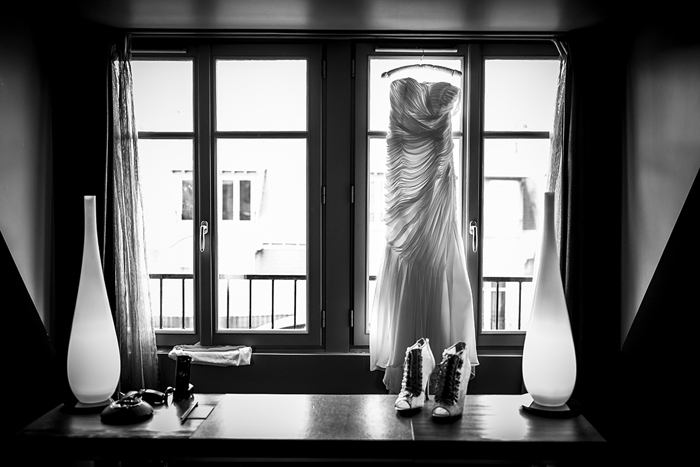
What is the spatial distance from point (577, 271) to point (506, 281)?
469 mm

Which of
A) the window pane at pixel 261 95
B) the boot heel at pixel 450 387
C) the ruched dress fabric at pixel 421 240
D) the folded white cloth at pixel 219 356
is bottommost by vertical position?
the folded white cloth at pixel 219 356

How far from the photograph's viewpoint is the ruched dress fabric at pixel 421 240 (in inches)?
112

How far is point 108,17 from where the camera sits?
8.94 feet

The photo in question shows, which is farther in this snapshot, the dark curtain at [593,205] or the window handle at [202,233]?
the window handle at [202,233]

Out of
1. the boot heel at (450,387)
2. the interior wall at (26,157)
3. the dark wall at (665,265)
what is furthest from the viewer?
the interior wall at (26,157)

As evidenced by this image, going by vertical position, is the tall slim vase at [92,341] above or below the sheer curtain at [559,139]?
below

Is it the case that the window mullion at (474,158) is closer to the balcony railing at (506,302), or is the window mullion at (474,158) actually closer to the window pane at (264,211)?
the balcony railing at (506,302)

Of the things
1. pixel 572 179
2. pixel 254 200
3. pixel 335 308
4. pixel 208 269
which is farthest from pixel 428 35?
pixel 208 269

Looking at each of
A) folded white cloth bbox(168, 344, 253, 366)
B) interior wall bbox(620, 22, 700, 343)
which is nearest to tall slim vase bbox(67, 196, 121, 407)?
folded white cloth bbox(168, 344, 253, 366)

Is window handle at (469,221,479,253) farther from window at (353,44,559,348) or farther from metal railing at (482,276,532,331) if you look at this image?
metal railing at (482,276,532,331)

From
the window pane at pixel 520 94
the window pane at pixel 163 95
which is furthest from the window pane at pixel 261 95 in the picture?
the window pane at pixel 520 94

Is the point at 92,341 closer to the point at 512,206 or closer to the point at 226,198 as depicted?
the point at 226,198

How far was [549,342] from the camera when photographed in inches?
79.0

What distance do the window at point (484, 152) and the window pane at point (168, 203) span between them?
975 millimetres
